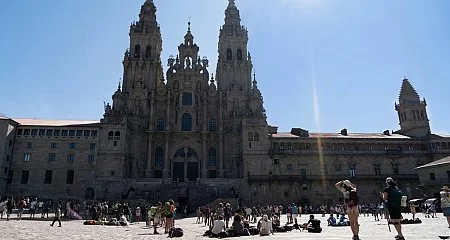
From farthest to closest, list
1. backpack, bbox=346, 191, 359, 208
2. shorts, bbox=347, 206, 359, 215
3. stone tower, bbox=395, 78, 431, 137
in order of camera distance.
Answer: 1. stone tower, bbox=395, 78, 431, 137
2. backpack, bbox=346, 191, 359, 208
3. shorts, bbox=347, 206, 359, 215

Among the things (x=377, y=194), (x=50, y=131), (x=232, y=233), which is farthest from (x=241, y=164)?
(x=232, y=233)

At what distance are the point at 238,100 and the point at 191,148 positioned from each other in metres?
13.0

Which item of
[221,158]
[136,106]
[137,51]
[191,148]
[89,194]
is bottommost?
[89,194]

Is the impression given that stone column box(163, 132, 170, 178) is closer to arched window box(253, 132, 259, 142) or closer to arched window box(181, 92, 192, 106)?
arched window box(181, 92, 192, 106)

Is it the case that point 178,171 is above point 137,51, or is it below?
below

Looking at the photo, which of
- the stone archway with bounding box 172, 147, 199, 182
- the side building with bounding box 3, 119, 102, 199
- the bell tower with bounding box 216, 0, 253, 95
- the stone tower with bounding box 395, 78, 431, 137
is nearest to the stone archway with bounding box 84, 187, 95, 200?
the side building with bounding box 3, 119, 102, 199

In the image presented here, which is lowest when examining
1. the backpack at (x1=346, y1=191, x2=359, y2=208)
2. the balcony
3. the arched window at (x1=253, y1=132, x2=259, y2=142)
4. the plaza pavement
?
the plaza pavement

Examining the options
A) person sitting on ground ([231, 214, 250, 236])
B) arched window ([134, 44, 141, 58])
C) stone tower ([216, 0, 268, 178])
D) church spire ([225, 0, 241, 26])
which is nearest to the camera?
person sitting on ground ([231, 214, 250, 236])

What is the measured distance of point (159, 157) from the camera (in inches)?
2411

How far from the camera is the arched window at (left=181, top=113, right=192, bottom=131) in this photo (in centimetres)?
6283

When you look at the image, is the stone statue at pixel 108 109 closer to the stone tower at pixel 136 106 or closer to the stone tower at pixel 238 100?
the stone tower at pixel 136 106

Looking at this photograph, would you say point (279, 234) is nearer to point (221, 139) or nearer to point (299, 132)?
point (221, 139)

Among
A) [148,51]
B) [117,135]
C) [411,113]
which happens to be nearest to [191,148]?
[117,135]

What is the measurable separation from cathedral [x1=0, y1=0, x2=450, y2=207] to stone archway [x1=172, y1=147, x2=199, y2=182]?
7.4 inches
